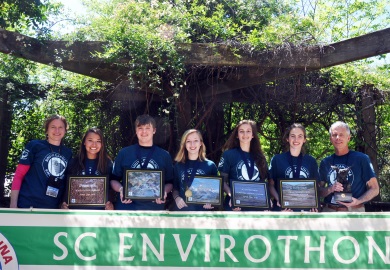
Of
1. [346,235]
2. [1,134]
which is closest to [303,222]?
[346,235]

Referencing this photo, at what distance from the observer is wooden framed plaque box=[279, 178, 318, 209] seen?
5.05m

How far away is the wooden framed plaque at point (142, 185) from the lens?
4957mm

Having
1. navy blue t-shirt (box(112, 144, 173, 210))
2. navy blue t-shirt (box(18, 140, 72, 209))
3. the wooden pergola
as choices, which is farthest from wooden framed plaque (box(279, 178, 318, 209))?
navy blue t-shirt (box(18, 140, 72, 209))

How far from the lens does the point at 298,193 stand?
16.7 ft

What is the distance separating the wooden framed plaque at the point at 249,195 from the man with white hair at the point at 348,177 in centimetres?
67

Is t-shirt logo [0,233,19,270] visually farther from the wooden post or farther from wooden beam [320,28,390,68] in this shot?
the wooden post

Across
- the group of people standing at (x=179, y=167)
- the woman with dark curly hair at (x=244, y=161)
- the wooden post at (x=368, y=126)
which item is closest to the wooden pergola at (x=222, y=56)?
the group of people standing at (x=179, y=167)

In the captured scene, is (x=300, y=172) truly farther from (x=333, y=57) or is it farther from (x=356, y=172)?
(x=333, y=57)

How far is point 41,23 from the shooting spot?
19.8 ft

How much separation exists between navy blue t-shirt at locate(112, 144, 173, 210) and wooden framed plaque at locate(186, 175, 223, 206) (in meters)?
0.34

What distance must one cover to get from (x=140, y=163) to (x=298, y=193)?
158 cm

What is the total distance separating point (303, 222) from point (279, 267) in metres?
0.44

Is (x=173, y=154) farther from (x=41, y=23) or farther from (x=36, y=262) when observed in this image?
(x=36, y=262)

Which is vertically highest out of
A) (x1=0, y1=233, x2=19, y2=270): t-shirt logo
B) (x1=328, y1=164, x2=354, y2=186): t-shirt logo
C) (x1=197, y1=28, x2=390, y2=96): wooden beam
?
(x1=197, y1=28, x2=390, y2=96): wooden beam
